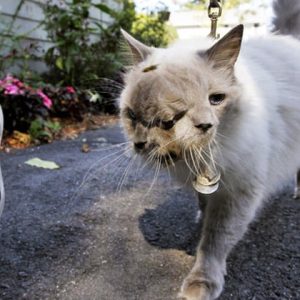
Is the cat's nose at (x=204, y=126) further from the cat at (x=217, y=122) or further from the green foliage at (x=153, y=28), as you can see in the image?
the green foliage at (x=153, y=28)

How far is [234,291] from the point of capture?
1.49 m

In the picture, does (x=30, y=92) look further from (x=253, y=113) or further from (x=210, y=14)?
(x=253, y=113)

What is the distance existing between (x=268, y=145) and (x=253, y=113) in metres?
0.16

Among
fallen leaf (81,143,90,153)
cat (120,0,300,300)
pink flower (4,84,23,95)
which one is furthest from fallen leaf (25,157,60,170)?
cat (120,0,300,300)

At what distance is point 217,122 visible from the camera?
3.96ft

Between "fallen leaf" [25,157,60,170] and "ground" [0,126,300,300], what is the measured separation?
0.23m

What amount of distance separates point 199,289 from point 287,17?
1.51 metres

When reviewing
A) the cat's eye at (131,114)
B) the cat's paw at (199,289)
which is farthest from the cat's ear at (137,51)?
the cat's paw at (199,289)

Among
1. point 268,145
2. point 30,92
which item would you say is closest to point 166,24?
point 30,92

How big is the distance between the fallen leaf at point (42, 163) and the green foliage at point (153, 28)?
3900mm

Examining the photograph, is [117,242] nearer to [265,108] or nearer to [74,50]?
[265,108]

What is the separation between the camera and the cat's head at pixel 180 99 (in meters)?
1.15

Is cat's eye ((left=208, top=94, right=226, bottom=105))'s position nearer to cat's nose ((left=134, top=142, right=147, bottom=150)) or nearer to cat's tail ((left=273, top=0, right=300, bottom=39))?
cat's nose ((left=134, top=142, right=147, bottom=150))

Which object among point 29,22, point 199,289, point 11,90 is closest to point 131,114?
point 199,289
